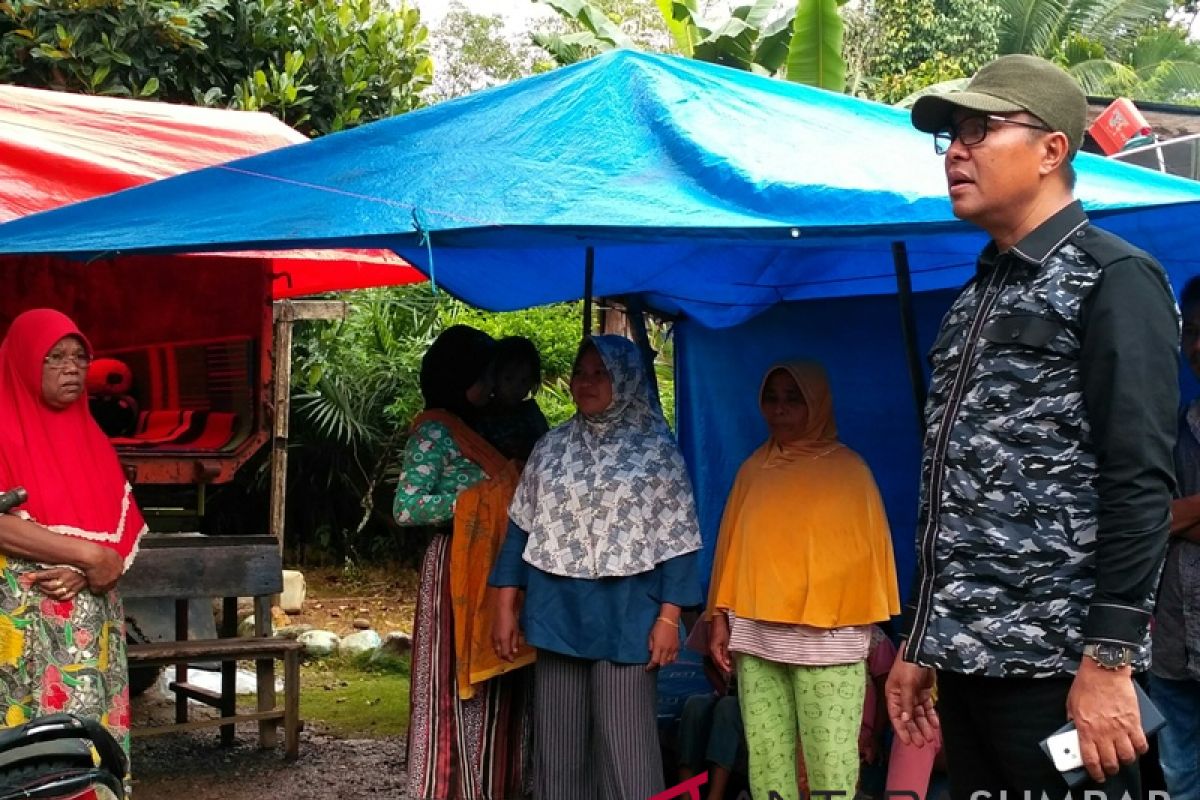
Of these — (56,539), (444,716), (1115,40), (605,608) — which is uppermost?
(1115,40)

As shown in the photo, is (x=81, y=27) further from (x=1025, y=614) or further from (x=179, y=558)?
(x=1025, y=614)

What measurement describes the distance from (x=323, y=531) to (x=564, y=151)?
25.5 feet

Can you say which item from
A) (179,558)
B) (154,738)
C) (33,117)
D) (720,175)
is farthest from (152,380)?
(720,175)

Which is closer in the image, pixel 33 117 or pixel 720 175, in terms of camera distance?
pixel 720 175

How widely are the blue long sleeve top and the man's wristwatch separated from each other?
2.10m

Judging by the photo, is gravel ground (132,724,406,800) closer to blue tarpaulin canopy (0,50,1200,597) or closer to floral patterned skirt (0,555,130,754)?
floral patterned skirt (0,555,130,754)

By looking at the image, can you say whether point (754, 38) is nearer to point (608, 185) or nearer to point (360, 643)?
point (360, 643)

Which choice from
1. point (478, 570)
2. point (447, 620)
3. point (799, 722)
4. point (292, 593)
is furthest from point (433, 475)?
point (292, 593)

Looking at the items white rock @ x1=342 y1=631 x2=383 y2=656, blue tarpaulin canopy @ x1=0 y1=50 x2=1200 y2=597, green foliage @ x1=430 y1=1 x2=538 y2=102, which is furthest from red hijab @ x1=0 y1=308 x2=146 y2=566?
green foliage @ x1=430 y1=1 x2=538 y2=102

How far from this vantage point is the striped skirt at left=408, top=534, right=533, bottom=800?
15.5ft

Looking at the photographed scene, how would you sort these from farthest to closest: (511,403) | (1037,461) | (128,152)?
(128,152) < (511,403) < (1037,461)

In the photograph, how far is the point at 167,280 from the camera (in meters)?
6.14

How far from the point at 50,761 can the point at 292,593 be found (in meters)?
6.97

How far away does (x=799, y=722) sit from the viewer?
3.85 meters
